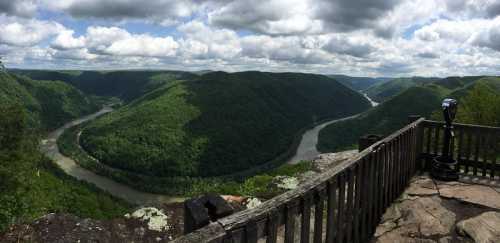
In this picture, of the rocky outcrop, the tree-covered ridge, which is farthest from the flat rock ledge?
the tree-covered ridge

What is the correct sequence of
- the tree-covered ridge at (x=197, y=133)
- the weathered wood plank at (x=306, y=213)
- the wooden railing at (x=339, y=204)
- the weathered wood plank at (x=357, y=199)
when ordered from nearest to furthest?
the wooden railing at (x=339, y=204)
the weathered wood plank at (x=306, y=213)
the weathered wood plank at (x=357, y=199)
the tree-covered ridge at (x=197, y=133)

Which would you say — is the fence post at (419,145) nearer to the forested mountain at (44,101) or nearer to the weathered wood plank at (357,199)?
the weathered wood plank at (357,199)

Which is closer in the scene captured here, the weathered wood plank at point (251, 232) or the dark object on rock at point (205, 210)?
the dark object on rock at point (205, 210)

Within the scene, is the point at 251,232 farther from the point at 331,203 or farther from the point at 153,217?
the point at 153,217

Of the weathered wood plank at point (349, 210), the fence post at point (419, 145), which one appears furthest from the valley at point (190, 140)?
the weathered wood plank at point (349, 210)

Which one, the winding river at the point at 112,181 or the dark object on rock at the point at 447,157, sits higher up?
the dark object on rock at the point at 447,157

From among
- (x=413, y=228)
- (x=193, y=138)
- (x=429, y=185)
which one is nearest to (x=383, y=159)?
(x=413, y=228)

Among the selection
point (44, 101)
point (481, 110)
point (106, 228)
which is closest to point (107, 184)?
point (481, 110)
